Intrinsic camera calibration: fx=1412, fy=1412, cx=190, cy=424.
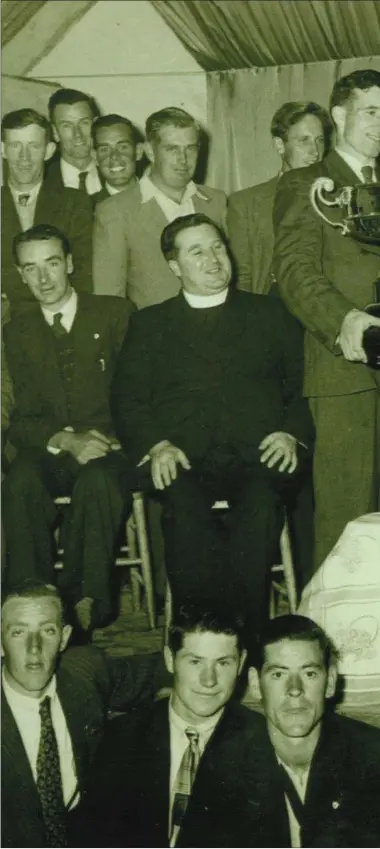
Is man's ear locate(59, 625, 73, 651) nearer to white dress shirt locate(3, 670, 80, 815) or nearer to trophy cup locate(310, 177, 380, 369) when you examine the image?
white dress shirt locate(3, 670, 80, 815)

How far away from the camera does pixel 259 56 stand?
5.32m

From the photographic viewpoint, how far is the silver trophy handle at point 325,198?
527cm

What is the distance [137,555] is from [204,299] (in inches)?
39.7

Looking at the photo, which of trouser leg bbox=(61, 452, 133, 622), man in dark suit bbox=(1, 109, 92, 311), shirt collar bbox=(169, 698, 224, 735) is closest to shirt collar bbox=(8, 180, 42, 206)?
man in dark suit bbox=(1, 109, 92, 311)

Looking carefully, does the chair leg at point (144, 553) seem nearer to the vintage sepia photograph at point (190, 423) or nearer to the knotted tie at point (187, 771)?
the vintage sepia photograph at point (190, 423)

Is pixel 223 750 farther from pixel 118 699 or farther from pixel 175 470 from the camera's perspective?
pixel 175 470

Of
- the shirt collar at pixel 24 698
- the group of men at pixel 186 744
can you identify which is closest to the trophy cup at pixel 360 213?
the group of men at pixel 186 744

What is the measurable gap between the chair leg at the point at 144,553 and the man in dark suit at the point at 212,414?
10 centimetres

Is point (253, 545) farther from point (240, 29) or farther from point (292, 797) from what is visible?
point (240, 29)

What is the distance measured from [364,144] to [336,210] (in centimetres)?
27

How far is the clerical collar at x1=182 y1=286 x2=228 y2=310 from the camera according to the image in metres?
5.37

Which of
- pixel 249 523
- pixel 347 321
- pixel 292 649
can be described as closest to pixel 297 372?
pixel 347 321

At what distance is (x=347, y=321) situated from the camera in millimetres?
5199

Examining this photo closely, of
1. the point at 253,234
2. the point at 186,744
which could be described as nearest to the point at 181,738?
the point at 186,744
